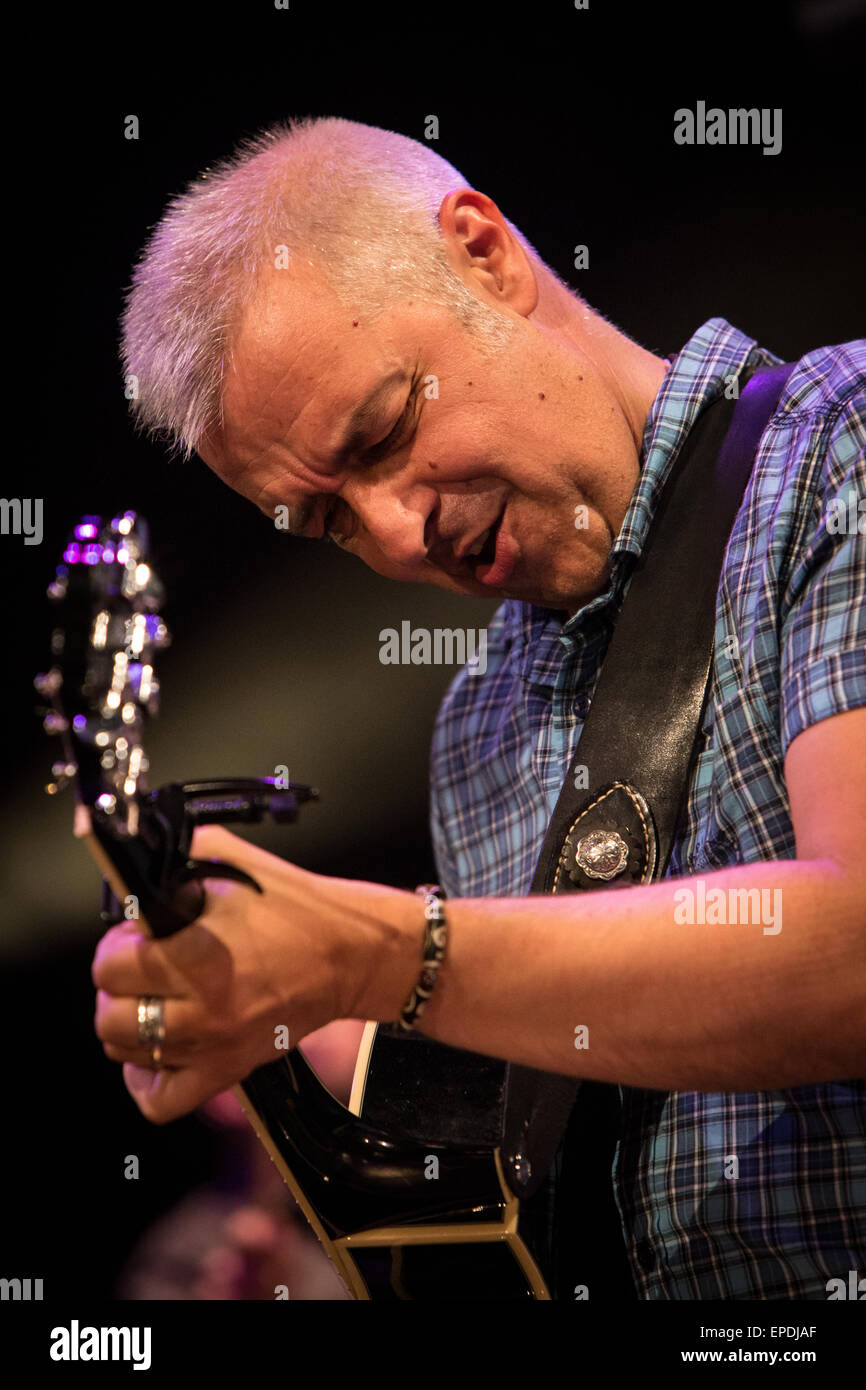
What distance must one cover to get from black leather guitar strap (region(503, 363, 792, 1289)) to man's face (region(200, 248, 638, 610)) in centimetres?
12

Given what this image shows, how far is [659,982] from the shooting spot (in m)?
0.93

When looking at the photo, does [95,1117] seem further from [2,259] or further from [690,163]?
[690,163]

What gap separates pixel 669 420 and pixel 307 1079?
0.87 m

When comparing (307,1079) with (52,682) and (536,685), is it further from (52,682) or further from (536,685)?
(52,682)

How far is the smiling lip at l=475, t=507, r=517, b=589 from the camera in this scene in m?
1.50

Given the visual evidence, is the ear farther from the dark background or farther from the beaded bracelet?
the beaded bracelet

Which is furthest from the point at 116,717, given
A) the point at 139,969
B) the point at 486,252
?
the point at 486,252

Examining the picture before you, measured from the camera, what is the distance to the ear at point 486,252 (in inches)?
59.9

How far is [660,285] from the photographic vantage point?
1.96 m

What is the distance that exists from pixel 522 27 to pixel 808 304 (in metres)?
0.61

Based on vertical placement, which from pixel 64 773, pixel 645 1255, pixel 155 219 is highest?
pixel 155 219

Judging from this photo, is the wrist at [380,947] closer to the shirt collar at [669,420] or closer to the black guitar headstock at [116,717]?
the black guitar headstock at [116,717]

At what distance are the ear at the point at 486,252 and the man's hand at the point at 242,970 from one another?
0.86m

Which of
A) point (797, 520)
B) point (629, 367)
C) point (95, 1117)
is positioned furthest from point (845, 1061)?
point (95, 1117)
